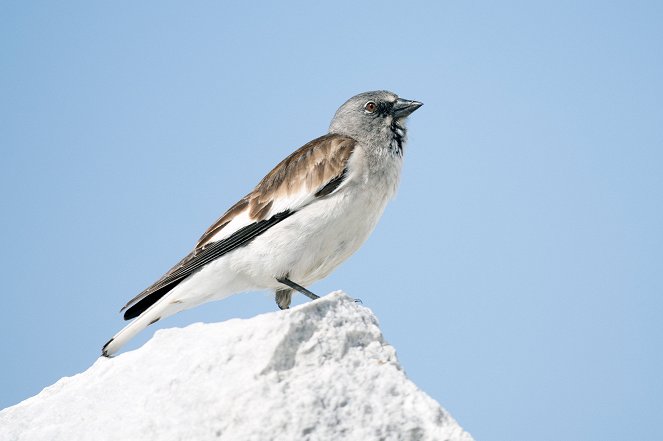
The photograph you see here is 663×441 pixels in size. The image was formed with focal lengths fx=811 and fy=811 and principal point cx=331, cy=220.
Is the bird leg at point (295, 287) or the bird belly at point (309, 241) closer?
the bird belly at point (309, 241)

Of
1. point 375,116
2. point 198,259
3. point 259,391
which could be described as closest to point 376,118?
point 375,116

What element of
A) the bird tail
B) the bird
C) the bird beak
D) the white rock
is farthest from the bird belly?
the white rock

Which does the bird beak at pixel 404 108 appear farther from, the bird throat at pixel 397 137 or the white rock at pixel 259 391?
the white rock at pixel 259 391

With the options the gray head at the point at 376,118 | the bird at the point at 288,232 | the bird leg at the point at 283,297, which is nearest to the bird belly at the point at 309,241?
the bird at the point at 288,232

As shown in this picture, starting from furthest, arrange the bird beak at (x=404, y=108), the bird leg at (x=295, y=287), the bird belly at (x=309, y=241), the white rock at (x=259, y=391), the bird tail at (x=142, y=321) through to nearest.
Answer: the bird beak at (x=404, y=108), the bird leg at (x=295, y=287), the bird belly at (x=309, y=241), the bird tail at (x=142, y=321), the white rock at (x=259, y=391)

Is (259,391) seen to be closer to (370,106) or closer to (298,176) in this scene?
(298,176)

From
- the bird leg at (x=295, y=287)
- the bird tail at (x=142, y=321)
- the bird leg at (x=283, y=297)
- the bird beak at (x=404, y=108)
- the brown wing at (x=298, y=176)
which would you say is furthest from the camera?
the bird beak at (x=404, y=108)
